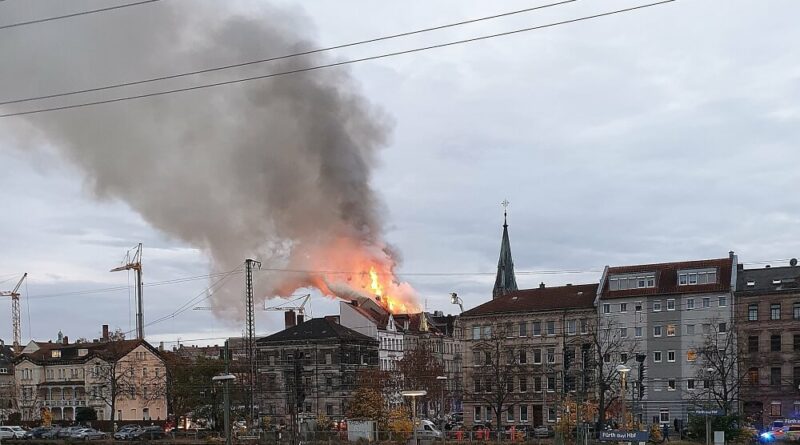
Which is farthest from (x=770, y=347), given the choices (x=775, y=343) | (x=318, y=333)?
(x=318, y=333)

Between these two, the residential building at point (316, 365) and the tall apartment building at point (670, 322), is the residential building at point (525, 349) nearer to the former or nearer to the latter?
the tall apartment building at point (670, 322)

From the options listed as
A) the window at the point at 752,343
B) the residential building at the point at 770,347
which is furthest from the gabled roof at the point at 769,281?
the window at the point at 752,343

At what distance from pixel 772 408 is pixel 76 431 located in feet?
235

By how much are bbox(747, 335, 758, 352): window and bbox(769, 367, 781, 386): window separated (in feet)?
8.92

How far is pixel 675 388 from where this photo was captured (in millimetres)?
102125

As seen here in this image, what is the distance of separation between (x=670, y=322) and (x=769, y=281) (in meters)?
11.3

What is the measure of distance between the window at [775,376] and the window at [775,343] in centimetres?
199

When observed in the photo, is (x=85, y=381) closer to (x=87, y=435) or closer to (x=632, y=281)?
(x=87, y=435)

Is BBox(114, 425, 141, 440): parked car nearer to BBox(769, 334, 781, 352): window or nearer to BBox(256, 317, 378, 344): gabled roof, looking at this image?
BBox(256, 317, 378, 344): gabled roof

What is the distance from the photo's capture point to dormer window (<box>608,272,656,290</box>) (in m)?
107

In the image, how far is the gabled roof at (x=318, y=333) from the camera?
128m

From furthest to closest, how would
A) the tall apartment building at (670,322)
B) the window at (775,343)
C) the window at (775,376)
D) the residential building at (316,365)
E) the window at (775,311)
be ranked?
the residential building at (316,365) < the tall apartment building at (670,322) < the window at (775,311) < the window at (775,343) < the window at (775,376)

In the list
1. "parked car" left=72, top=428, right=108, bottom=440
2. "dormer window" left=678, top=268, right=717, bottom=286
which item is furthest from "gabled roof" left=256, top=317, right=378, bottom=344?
"dormer window" left=678, top=268, right=717, bottom=286

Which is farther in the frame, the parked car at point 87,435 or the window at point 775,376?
the window at point 775,376
